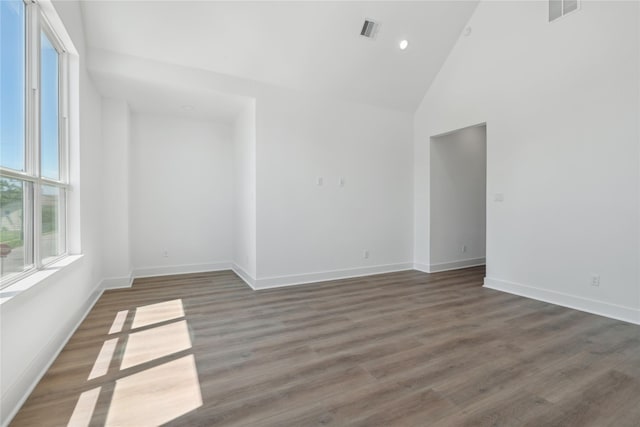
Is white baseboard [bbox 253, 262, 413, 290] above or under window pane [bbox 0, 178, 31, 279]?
under

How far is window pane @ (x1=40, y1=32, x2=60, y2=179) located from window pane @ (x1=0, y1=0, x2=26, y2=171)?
0.27 metres

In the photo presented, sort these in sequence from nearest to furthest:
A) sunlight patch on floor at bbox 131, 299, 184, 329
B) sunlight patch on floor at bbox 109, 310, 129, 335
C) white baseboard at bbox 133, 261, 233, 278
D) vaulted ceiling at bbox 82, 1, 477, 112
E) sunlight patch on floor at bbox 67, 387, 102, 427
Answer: sunlight patch on floor at bbox 67, 387, 102, 427, sunlight patch on floor at bbox 109, 310, 129, 335, sunlight patch on floor at bbox 131, 299, 184, 329, vaulted ceiling at bbox 82, 1, 477, 112, white baseboard at bbox 133, 261, 233, 278

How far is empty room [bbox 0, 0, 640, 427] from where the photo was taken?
6.17 ft

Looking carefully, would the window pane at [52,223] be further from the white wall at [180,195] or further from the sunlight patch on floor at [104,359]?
the white wall at [180,195]

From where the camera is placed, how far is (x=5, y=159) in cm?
182

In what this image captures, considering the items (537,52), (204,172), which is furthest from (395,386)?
(204,172)

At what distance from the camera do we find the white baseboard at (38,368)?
66.2 inches

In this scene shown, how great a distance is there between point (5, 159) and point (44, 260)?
0.95 m

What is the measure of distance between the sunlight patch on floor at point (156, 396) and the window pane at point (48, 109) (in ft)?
5.78

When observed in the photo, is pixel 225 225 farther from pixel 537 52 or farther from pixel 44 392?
pixel 537 52

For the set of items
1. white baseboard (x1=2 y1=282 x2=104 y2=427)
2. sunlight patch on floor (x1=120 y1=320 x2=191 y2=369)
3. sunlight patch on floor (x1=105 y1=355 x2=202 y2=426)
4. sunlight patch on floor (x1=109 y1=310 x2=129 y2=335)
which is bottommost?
sunlight patch on floor (x1=105 y1=355 x2=202 y2=426)

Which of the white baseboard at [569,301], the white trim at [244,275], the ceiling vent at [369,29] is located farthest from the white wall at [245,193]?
the white baseboard at [569,301]

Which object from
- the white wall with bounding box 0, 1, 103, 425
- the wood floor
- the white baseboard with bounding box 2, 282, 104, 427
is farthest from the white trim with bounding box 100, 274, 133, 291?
the white baseboard with bounding box 2, 282, 104, 427

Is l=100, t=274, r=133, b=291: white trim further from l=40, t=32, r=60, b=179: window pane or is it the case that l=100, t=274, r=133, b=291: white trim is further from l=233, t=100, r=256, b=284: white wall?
l=40, t=32, r=60, b=179: window pane
